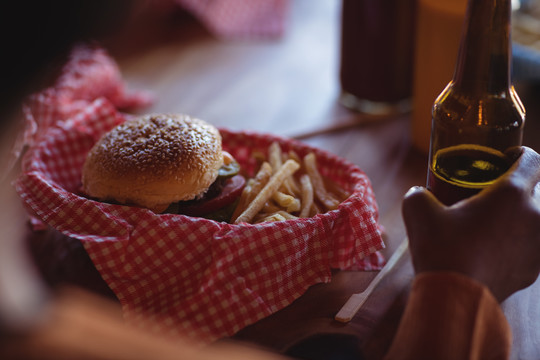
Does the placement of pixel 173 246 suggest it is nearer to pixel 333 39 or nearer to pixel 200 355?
pixel 200 355

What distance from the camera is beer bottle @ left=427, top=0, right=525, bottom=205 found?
1057 millimetres

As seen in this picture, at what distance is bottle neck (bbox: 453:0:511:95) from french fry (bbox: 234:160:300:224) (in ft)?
1.32

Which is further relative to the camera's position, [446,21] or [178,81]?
[178,81]

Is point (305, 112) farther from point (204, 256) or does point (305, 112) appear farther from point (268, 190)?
point (204, 256)

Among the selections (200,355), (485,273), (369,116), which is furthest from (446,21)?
(200,355)

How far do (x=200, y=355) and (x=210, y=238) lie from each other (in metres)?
0.50

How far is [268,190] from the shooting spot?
1.22 m

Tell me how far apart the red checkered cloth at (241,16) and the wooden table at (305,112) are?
0.06 m

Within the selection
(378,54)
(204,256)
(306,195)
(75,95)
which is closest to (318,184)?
(306,195)

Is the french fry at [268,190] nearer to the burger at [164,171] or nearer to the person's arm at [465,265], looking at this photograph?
the burger at [164,171]

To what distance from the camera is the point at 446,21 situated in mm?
1566

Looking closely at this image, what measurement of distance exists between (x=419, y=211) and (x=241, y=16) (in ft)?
6.56

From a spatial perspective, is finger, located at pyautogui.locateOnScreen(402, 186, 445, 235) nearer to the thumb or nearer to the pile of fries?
the thumb

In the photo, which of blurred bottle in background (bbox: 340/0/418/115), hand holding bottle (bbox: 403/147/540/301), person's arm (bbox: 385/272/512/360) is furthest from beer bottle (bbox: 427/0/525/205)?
blurred bottle in background (bbox: 340/0/418/115)
